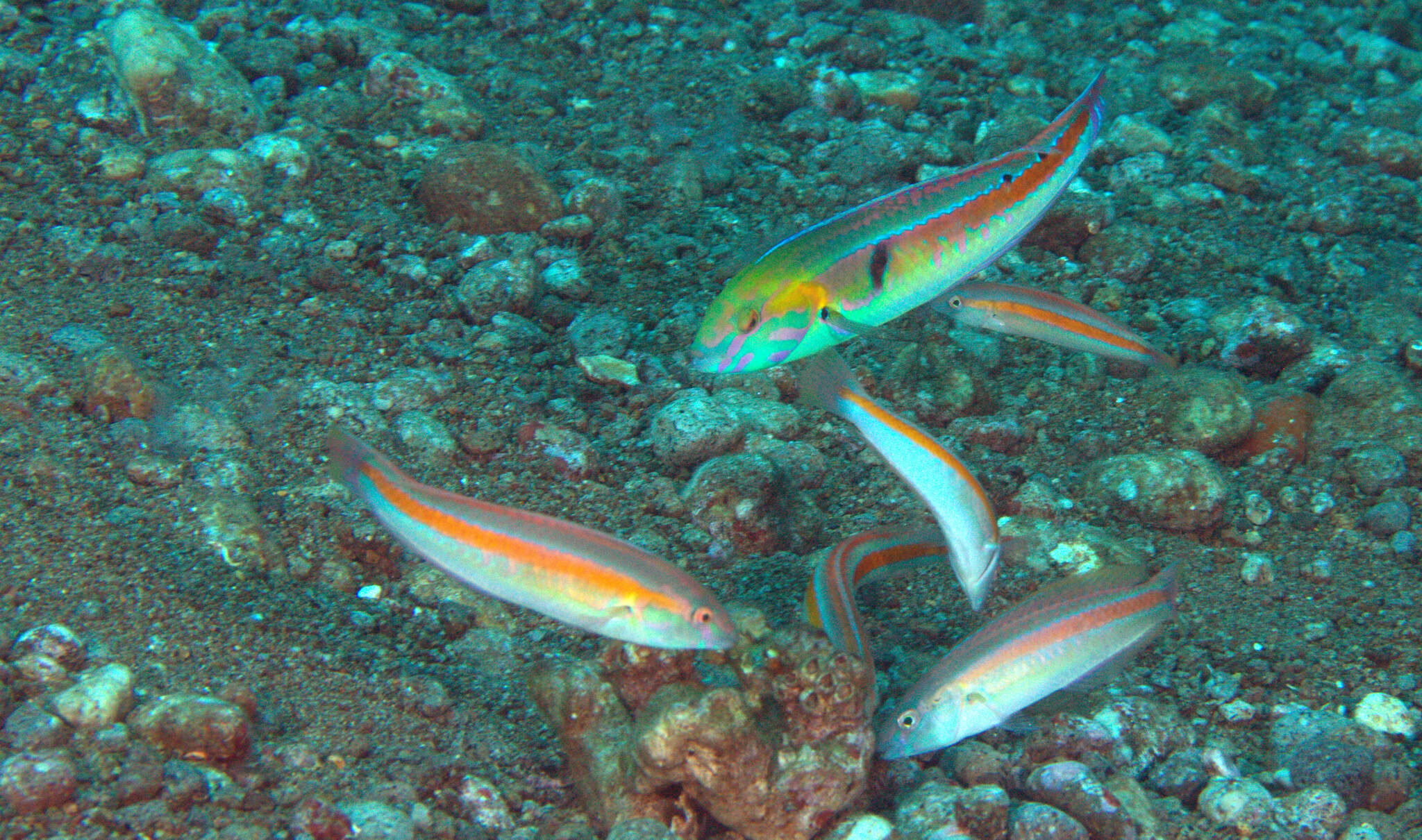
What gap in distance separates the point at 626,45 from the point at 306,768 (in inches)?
206

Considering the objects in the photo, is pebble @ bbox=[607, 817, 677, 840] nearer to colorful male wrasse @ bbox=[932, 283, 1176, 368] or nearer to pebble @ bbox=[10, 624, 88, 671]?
pebble @ bbox=[10, 624, 88, 671]

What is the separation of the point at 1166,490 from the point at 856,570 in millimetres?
1504

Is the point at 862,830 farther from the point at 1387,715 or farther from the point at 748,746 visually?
the point at 1387,715

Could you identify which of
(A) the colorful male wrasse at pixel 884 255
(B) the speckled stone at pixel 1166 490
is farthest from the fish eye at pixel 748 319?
(B) the speckled stone at pixel 1166 490

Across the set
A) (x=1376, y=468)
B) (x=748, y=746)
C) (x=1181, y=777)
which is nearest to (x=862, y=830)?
(x=748, y=746)

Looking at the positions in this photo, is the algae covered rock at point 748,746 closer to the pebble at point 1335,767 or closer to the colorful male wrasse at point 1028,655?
the colorful male wrasse at point 1028,655

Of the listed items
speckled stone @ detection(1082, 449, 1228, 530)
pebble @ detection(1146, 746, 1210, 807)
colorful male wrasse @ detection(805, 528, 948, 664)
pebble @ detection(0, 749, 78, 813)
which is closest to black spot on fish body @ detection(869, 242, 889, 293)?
colorful male wrasse @ detection(805, 528, 948, 664)

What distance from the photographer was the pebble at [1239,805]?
2.44 m

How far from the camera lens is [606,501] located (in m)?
3.58

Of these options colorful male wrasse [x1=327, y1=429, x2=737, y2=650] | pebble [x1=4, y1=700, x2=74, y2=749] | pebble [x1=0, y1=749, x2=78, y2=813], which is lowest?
pebble [x1=4, y1=700, x2=74, y2=749]

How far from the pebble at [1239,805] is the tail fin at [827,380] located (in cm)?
155

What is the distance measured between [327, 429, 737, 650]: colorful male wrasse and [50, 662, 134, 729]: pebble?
0.89 m

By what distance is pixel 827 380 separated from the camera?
256 centimetres

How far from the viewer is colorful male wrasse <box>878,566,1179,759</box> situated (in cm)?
244
